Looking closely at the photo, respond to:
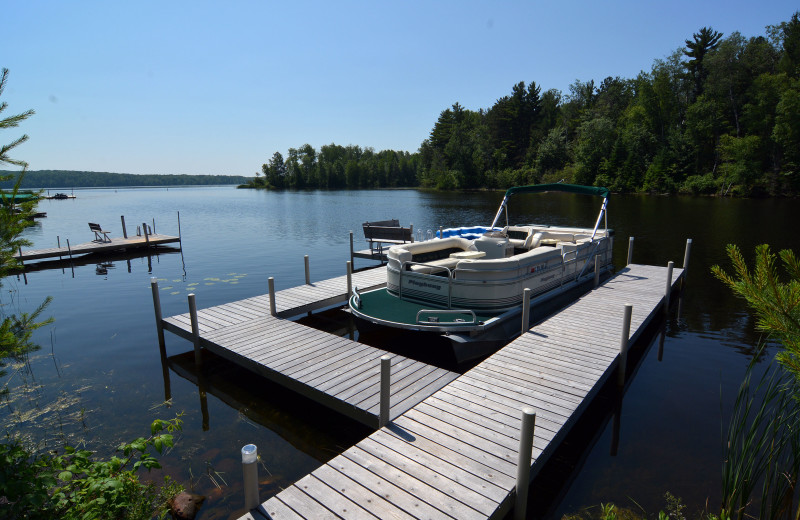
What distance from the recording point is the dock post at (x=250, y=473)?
129 inches

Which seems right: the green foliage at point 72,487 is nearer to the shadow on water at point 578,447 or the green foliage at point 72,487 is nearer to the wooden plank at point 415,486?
the wooden plank at point 415,486

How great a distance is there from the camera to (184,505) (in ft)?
15.1

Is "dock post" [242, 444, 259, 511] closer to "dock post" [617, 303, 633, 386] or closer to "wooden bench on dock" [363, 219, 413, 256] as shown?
"dock post" [617, 303, 633, 386]

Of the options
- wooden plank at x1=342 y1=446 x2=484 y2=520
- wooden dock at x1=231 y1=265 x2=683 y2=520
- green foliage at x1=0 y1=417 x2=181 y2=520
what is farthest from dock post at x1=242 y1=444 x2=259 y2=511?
wooden plank at x1=342 y1=446 x2=484 y2=520

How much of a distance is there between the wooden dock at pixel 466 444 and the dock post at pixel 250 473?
155mm

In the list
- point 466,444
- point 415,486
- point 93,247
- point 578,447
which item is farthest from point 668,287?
point 93,247

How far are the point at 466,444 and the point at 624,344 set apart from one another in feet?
12.8

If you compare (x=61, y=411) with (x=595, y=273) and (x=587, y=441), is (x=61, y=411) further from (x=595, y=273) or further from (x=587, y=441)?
(x=595, y=273)

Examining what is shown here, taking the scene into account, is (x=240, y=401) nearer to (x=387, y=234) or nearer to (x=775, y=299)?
(x=775, y=299)

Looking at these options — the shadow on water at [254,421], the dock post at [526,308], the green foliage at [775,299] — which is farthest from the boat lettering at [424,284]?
the green foliage at [775,299]

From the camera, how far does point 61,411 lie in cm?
693

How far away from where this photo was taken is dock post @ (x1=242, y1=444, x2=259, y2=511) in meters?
3.28

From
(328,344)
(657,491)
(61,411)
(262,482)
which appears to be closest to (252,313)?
(328,344)

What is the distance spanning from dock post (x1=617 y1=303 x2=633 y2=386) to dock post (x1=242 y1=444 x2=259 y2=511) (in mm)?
5802
